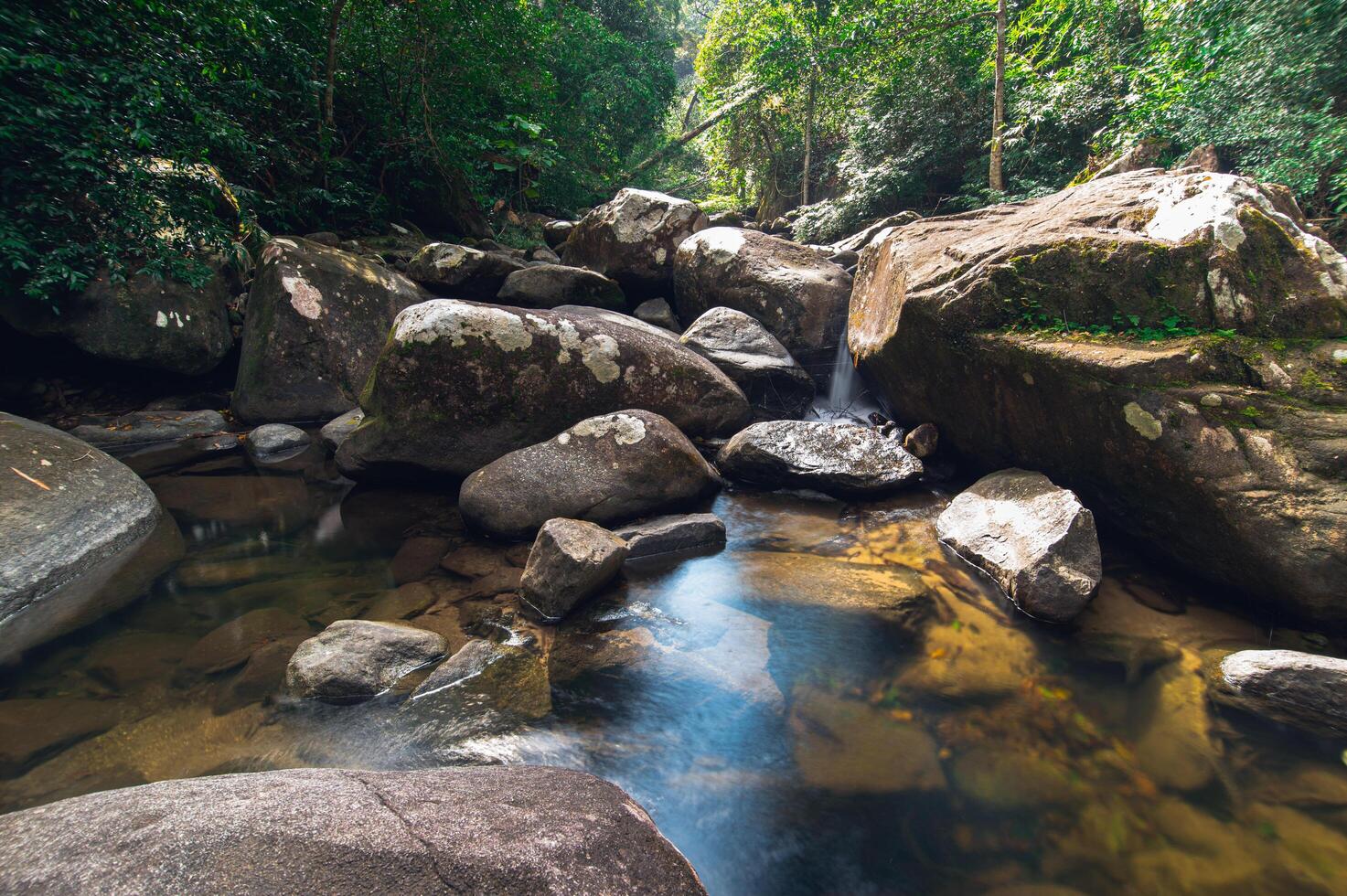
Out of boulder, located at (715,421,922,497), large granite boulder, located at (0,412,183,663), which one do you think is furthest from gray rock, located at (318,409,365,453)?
boulder, located at (715,421,922,497)

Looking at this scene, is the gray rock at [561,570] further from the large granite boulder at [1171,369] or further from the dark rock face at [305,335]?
the dark rock face at [305,335]

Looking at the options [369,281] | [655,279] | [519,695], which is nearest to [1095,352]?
[519,695]

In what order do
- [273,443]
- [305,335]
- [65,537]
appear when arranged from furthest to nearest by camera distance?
[305,335] < [273,443] < [65,537]

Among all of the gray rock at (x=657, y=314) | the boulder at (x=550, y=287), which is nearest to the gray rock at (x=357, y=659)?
the boulder at (x=550, y=287)

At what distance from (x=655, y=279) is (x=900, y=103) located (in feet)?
32.4

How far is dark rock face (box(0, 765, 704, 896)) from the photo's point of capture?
1372 millimetres

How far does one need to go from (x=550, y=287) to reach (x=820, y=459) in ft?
16.1

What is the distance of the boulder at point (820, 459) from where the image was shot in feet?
16.8

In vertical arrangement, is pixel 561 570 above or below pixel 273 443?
above

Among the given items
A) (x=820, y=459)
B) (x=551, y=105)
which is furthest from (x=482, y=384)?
(x=551, y=105)

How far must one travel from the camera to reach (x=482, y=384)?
510cm

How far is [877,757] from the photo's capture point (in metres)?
2.59

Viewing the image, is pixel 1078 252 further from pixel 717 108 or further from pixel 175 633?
pixel 717 108

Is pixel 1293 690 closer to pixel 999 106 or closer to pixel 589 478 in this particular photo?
pixel 589 478
